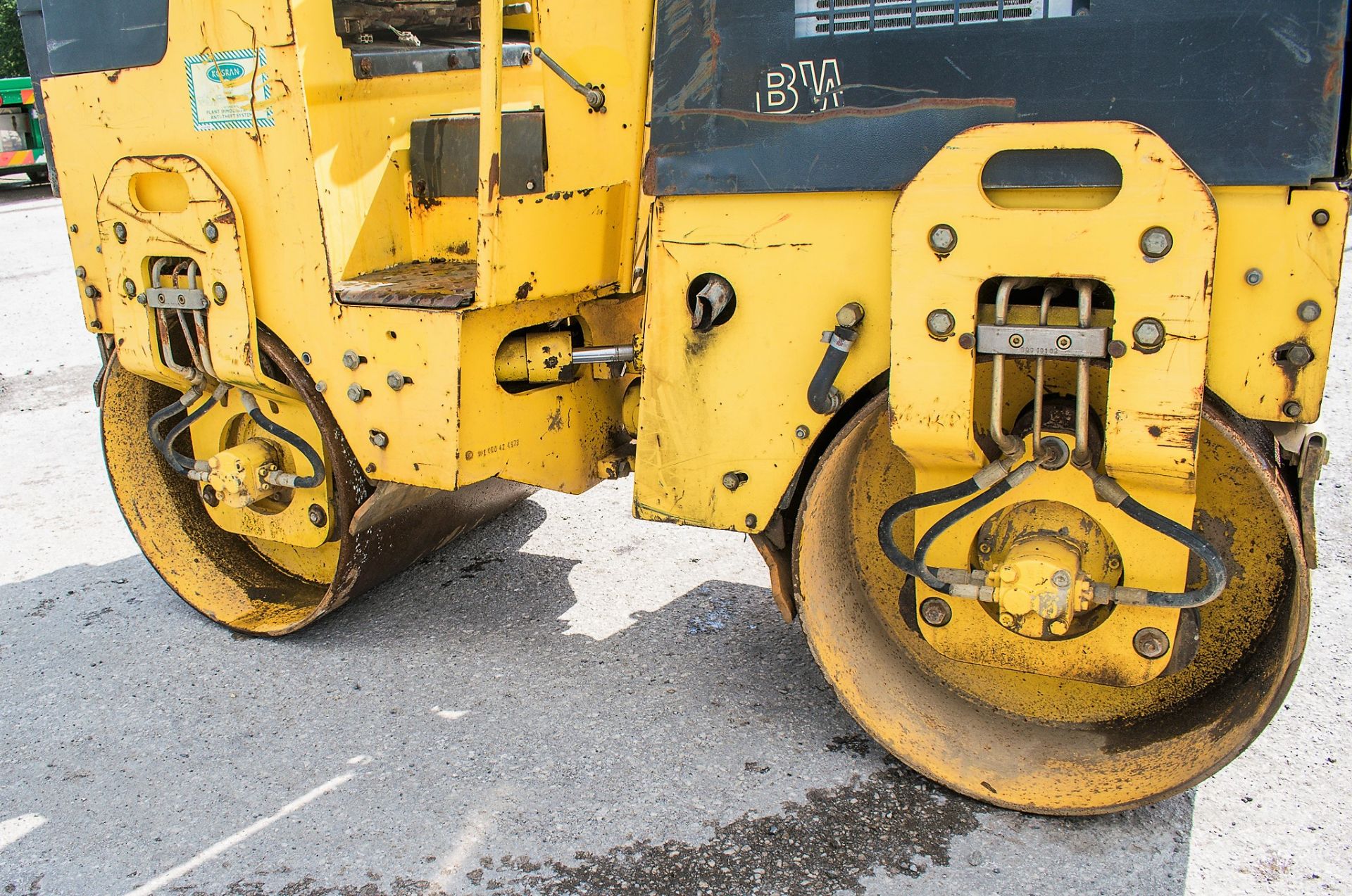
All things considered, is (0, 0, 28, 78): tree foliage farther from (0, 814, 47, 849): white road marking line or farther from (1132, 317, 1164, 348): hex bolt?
(1132, 317, 1164, 348): hex bolt

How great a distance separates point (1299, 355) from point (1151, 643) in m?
0.64

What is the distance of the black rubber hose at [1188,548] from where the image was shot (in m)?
1.99

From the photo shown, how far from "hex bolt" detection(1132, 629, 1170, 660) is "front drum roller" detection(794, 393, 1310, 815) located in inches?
5.0

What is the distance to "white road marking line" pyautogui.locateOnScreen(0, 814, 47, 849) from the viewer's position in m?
2.40

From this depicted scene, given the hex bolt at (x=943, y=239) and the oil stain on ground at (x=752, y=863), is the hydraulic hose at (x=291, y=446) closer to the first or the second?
the oil stain on ground at (x=752, y=863)

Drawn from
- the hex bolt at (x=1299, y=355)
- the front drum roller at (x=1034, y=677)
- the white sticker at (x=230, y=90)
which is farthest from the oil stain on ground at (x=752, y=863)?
the white sticker at (x=230, y=90)

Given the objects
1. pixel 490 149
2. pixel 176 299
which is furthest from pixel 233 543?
pixel 490 149

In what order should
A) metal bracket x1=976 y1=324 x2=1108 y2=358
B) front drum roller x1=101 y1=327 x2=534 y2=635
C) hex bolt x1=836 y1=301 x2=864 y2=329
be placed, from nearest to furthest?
metal bracket x1=976 y1=324 x2=1108 y2=358, hex bolt x1=836 y1=301 x2=864 y2=329, front drum roller x1=101 y1=327 x2=534 y2=635

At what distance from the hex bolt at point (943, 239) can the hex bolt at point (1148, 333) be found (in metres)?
0.33

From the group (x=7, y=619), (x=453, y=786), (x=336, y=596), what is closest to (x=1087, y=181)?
(x=453, y=786)

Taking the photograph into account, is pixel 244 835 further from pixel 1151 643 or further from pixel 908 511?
pixel 1151 643

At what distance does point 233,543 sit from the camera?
3.50 m

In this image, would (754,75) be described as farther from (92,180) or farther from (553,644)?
(92,180)

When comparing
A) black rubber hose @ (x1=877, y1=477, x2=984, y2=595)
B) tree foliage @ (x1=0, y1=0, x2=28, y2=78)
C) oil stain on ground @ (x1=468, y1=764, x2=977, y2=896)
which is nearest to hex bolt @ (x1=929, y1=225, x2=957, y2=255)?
black rubber hose @ (x1=877, y1=477, x2=984, y2=595)
